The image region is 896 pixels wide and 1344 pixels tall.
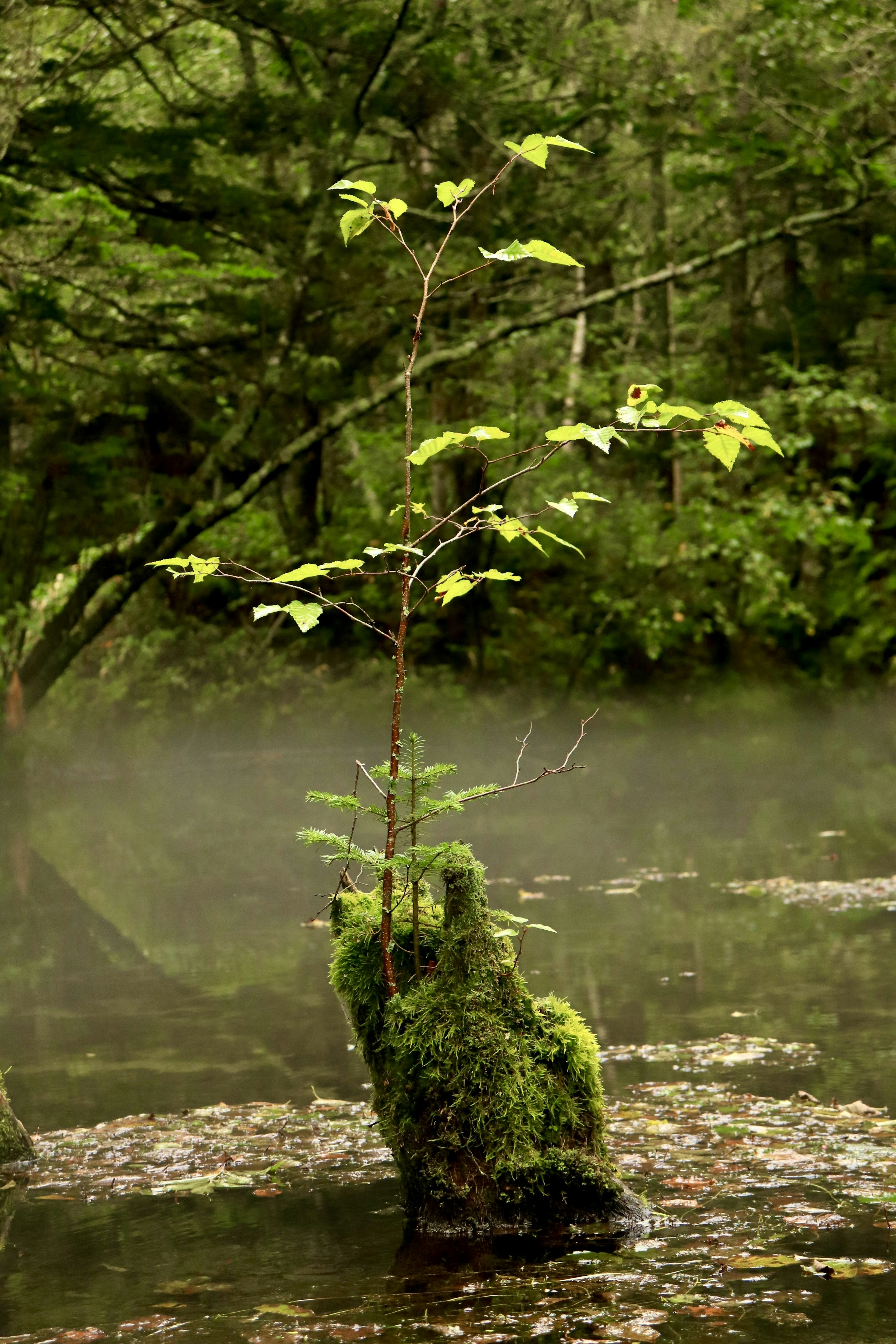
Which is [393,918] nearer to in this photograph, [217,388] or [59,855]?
[59,855]

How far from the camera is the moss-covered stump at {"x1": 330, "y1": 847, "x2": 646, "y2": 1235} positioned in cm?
378

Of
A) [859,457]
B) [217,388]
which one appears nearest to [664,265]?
[859,457]

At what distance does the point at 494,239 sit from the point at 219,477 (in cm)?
474

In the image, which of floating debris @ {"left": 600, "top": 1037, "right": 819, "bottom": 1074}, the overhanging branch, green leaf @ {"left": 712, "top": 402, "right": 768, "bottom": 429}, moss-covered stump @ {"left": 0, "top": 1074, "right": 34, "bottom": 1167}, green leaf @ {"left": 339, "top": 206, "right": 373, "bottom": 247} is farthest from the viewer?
the overhanging branch

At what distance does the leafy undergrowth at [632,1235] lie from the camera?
125 inches

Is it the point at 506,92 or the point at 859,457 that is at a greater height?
the point at 506,92

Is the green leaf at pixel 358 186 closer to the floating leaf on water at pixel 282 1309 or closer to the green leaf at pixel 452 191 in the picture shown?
the green leaf at pixel 452 191

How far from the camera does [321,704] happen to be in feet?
69.6

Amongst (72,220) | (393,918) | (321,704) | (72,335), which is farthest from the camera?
(321,704)

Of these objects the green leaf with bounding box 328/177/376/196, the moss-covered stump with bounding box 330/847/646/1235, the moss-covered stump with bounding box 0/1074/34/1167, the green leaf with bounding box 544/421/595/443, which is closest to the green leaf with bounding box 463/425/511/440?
the green leaf with bounding box 544/421/595/443

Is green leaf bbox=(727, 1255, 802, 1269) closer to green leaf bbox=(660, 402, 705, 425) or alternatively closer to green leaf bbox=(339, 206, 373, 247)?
green leaf bbox=(660, 402, 705, 425)

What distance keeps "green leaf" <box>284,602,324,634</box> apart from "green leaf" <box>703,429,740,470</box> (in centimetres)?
108

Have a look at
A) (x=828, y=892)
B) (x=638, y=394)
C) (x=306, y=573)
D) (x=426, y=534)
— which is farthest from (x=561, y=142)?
(x=828, y=892)

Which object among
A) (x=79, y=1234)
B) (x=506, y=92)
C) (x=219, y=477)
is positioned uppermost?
(x=506, y=92)
